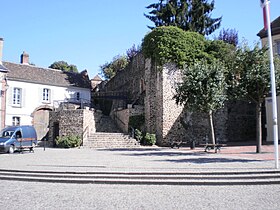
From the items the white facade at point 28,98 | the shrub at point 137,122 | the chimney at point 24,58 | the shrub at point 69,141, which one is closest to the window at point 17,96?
the white facade at point 28,98

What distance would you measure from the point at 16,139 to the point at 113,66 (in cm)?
2540

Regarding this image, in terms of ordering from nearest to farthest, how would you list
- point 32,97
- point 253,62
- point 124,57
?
point 253,62 → point 32,97 → point 124,57

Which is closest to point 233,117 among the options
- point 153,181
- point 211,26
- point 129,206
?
point 211,26

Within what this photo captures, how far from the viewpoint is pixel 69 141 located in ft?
71.1

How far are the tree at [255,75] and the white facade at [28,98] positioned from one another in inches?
783

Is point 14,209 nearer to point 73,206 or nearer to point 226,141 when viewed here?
point 73,206

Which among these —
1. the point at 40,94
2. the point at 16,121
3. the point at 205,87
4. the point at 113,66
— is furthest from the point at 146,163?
the point at 113,66

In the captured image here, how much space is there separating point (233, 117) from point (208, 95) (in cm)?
971

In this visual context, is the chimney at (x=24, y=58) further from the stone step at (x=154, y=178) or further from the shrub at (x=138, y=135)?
the stone step at (x=154, y=178)

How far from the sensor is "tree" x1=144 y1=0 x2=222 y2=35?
3012 centimetres

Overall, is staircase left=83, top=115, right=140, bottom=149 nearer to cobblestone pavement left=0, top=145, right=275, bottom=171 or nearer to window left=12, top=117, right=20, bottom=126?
cobblestone pavement left=0, top=145, right=275, bottom=171

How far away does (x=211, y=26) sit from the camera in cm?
3153

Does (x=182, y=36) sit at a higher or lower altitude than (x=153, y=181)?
higher

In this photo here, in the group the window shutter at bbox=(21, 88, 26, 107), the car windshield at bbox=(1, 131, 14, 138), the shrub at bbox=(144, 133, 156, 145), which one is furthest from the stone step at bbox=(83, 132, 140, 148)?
the window shutter at bbox=(21, 88, 26, 107)
